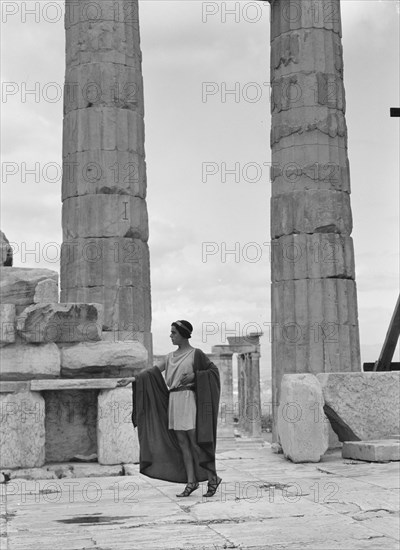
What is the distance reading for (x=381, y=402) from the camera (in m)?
12.1

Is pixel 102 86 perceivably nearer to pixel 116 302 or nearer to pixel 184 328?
pixel 116 302

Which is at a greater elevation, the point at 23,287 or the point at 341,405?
the point at 23,287

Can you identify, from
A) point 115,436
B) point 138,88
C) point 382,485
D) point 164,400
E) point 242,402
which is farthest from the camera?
point 242,402

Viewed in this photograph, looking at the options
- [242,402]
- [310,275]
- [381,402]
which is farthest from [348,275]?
[242,402]

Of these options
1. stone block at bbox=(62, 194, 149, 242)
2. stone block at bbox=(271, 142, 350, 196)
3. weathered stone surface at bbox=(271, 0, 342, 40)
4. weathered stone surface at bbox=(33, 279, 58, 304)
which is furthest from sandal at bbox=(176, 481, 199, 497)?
weathered stone surface at bbox=(271, 0, 342, 40)

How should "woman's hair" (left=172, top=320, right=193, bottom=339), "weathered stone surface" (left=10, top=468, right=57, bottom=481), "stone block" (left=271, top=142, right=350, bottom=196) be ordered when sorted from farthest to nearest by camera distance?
1. "stone block" (left=271, top=142, right=350, bottom=196)
2. "weathered stone surface" (left=10, top=468, right=57, bottom=481)
3. "woman's hair" (left=172, top=320, right=193, bottom=339)

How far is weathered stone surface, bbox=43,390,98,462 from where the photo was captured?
33.2 feet

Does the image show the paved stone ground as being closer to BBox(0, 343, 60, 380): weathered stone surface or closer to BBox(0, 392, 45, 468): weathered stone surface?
BBox(0, 392, 45, 468): weathered stone surface

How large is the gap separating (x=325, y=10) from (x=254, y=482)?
1023cm

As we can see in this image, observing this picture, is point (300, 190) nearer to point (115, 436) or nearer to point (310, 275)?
point (310, 275)

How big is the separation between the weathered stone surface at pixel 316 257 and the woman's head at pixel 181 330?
319 inches

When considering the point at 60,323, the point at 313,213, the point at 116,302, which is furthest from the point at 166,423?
the point at 313,213

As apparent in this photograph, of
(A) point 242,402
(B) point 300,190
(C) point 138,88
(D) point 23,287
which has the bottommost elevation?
(A) point 242,402

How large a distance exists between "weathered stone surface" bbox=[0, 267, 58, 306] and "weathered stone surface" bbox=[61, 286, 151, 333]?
5120mm
